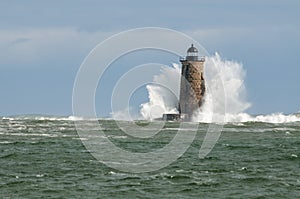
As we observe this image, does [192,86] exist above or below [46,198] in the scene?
above

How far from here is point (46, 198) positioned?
2841cm

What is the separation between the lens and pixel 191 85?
95.4m

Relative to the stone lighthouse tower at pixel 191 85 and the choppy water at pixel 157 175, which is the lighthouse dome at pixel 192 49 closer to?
the stone lighthouse tower at pixel 191 85

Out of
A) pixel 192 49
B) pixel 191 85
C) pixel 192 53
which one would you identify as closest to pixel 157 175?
pixel 191 85

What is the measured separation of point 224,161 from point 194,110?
5552 centimetres

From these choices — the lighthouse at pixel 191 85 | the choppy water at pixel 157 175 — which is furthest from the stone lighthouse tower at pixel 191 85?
the choppy water at pixel 157 175

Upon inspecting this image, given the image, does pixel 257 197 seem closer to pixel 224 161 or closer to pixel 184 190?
pixel 184 190

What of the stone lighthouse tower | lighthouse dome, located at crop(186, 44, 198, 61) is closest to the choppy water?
the stone lighthouse tower

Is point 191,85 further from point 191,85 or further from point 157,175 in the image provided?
point 157,175

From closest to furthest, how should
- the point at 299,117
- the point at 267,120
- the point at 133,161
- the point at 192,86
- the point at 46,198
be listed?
the point at 46,198, the point at 133,161, the point at 192,86, the point at 267,120, the point at 299,117

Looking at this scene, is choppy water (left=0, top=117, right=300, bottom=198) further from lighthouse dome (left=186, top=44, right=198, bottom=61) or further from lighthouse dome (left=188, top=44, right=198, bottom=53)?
lighthouse dome (left=188, top=44, right=198, bottom=53)

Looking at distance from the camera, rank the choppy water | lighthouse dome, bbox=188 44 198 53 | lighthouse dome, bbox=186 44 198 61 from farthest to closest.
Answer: lighthouse dome, bbox=188 44 198 53 → lighthouse dome, bbox=186 44 198 61 → the choppy water

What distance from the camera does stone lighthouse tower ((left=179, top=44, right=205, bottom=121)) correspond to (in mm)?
95625

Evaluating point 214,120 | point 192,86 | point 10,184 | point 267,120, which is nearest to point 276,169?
point 10,184
